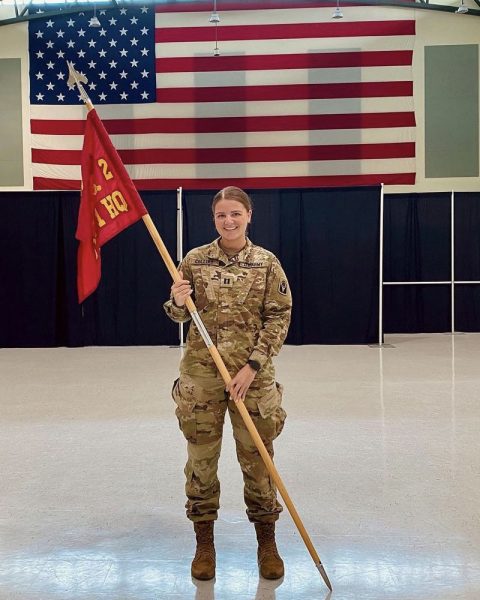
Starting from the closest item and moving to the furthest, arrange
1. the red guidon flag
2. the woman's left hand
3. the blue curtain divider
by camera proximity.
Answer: the woman's left hand → the red guidon flag → the blue curtain divider

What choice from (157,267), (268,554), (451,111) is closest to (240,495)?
(268,554)

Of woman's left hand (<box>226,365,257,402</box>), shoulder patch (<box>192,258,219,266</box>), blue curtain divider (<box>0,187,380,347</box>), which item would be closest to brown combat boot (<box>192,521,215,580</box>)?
woman's left hand (<box>226,365,257,402</box>)

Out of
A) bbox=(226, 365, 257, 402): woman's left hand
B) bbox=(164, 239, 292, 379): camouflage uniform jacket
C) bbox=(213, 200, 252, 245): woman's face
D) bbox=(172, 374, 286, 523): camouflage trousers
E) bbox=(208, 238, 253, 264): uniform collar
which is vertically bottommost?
bbox=(172, 374, 286, 523): camouflage trousers

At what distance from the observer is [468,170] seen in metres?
12.3

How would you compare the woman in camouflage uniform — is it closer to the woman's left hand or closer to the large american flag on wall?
the woman's left hand

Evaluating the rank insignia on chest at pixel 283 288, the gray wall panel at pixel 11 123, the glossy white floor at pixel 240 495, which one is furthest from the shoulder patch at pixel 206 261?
the gray wall panel at pixel 11 123

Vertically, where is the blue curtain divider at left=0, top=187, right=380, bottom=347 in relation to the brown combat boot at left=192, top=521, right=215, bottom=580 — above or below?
above

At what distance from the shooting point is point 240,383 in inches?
103

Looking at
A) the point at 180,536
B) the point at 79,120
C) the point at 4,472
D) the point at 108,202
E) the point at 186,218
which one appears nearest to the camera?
the point at 108,202

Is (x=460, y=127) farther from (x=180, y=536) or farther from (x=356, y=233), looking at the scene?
(x=180, y=536)

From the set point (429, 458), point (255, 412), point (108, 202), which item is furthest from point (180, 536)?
point (429, 458)

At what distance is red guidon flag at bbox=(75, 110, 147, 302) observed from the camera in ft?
9.53

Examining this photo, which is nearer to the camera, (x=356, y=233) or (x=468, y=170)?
(x=356, y=233)

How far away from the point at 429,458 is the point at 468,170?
29.3ft
